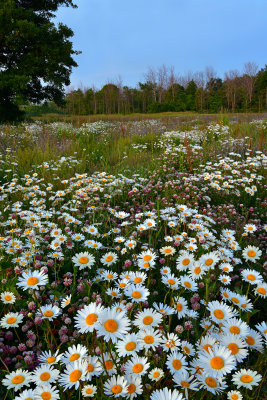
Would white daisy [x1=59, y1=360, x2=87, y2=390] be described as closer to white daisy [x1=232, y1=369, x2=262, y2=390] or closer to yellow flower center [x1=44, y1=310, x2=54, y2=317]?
yellow flower center [x1=44, y1=310, x2=54, y2=317]

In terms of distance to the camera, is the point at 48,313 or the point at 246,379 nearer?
the point at 246,379

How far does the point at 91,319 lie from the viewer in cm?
96

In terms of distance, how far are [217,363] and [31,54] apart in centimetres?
2122

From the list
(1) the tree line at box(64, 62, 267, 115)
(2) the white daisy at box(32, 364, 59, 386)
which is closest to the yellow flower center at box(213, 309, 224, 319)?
(2) the white daisy at box(32, 364, 59, 386)

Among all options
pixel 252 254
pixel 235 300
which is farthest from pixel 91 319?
pixel 252 254

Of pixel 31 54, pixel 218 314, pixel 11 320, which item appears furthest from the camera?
pixel 31 54

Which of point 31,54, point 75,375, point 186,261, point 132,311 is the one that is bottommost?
point 132,311

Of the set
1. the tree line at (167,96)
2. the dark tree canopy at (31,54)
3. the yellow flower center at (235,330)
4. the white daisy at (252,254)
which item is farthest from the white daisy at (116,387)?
the tree line at (167,96)

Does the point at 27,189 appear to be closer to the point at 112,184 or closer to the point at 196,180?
the point at 112,184

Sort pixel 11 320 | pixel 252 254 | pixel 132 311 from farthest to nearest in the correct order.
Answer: pixel 252 254, pixel 132 311, pixel 11 320

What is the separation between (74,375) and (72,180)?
10.7 feet

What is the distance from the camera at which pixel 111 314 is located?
96cm

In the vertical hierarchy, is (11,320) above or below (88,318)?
below

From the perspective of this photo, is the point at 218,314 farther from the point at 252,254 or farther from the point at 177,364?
the point at 252,254
